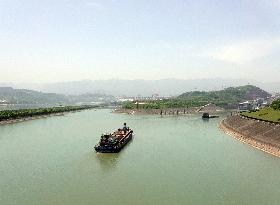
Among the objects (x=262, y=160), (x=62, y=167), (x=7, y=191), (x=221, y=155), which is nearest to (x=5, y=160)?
(x=62, y=167)

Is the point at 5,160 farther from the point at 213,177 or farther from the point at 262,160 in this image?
the point at 262,160

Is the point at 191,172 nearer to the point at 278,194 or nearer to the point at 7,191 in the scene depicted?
the point at 278,194

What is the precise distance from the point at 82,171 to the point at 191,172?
13089 mm

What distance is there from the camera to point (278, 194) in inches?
1442

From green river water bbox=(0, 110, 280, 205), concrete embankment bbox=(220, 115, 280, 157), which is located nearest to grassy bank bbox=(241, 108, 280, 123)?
concrete embankment bbox=(220, 115, 280, 157)

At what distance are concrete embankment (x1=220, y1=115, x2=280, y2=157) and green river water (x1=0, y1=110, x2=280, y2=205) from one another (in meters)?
2.17

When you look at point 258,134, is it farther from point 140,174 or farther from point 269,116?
point 140,174

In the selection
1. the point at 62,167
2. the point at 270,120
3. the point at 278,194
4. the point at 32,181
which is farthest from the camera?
the point at 270,120

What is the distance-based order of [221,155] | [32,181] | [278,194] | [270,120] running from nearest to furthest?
[278,194] → [32,181] → [221,155] → [270,120]

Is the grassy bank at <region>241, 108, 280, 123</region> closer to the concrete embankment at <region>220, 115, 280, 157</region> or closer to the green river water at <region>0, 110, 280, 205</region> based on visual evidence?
the concrete embankment at <region>220, 115, 280, 157</region>

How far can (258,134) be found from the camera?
71500 millimetres

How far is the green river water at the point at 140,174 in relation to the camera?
3578 cm

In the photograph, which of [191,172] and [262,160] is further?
[262,160]

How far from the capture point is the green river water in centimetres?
3578
